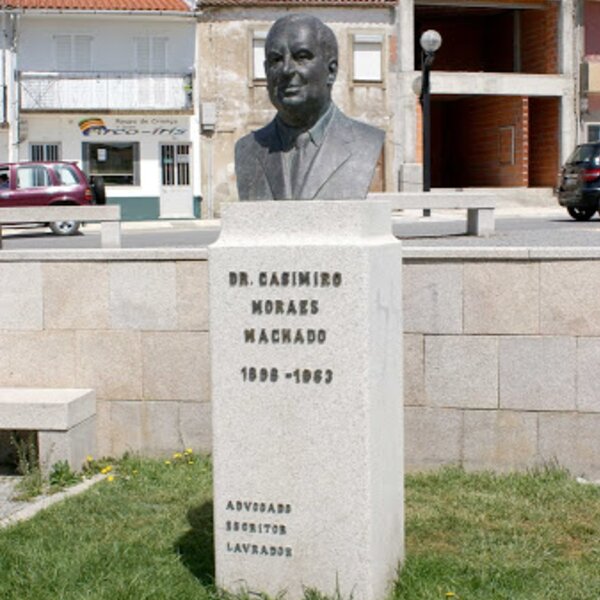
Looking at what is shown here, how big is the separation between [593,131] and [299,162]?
32887 mm

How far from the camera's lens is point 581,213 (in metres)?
22.7

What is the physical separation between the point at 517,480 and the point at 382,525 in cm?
219

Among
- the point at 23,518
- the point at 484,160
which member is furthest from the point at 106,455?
the point at 484,160

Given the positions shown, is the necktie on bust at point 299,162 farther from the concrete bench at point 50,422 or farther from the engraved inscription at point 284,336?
the concrete bench at point 50,422

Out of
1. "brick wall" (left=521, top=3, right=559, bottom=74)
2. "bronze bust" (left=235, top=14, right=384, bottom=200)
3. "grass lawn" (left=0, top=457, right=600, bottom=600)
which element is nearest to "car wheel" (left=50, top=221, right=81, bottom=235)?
"grass lawn" (left=0, top=457, right=600, bottom=600)

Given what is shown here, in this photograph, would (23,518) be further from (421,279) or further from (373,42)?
(373,42)

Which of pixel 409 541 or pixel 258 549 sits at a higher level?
pixel 258 549

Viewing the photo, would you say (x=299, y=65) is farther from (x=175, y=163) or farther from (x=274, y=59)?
(x=175, y=163)

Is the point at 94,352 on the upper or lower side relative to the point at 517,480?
upper

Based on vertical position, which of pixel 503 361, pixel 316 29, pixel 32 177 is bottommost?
pixel 503 361

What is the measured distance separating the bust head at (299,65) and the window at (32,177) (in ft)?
72.7

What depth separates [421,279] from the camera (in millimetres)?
7422

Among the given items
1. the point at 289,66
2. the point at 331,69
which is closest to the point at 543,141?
the point at 331,69

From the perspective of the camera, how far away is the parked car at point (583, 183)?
2184cm
